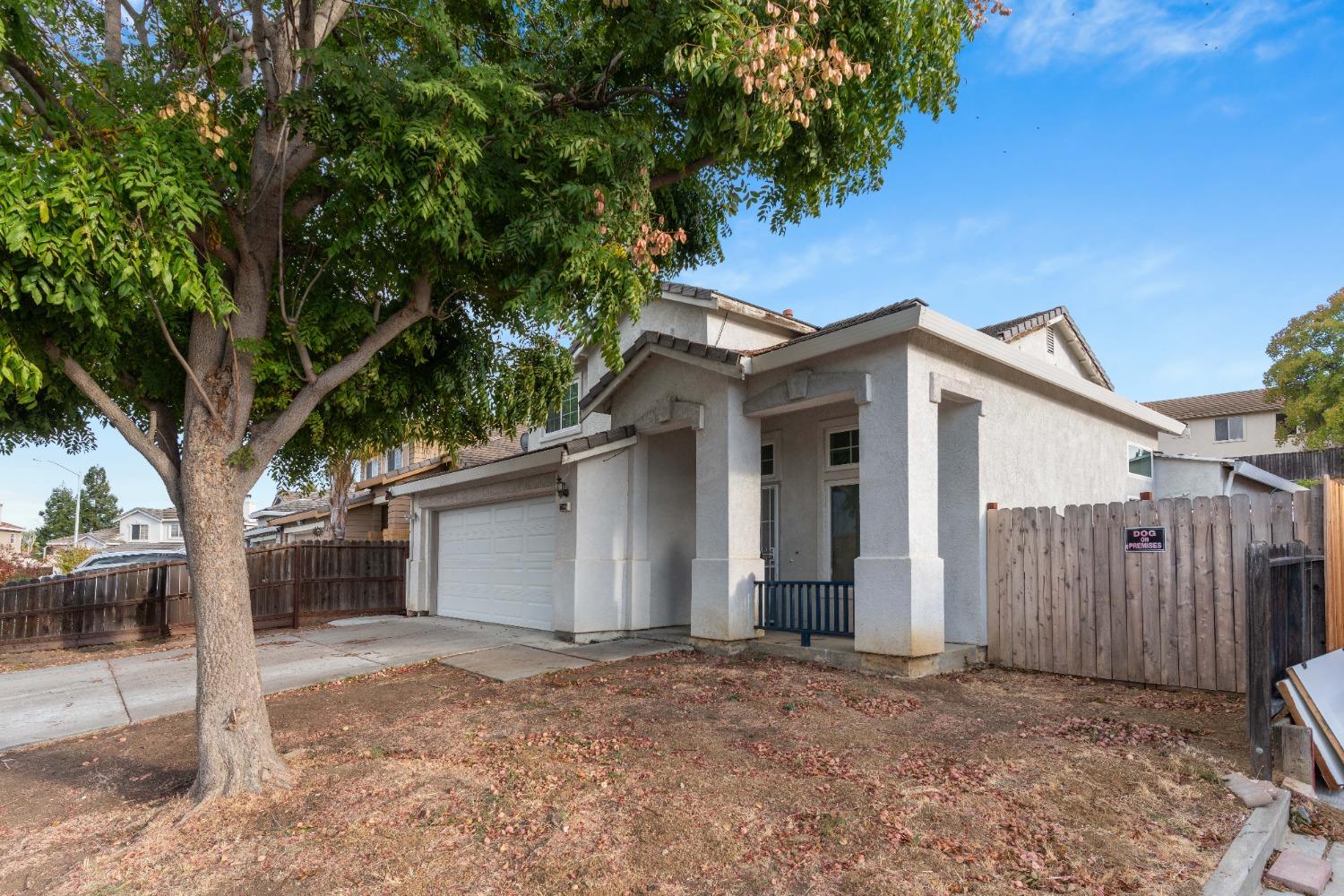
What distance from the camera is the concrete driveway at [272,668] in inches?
304

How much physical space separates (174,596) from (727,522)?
34.8 ft

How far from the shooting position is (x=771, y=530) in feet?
37.8

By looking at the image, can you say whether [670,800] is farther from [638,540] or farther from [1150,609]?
[638,540]

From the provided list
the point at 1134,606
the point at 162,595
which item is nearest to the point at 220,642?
the point at 1134,606

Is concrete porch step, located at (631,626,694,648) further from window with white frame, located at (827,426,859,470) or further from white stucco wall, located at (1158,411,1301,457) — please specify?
white stucco wall, located at (1158,411,1301,457)

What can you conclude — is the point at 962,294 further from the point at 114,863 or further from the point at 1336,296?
the point at 1336,296

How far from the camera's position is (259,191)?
5.58 metres

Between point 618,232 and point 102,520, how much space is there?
80.7 m

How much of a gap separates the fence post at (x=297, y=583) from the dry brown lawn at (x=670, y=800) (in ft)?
25.7

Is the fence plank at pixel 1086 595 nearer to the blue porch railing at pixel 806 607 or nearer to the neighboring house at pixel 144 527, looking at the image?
the blue porch railing at pixel 806 607

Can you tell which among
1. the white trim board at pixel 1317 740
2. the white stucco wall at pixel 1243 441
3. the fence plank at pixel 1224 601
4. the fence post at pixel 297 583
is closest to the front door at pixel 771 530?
the fence plank at pixel 1224 601

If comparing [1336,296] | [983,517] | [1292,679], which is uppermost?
[1336,296]

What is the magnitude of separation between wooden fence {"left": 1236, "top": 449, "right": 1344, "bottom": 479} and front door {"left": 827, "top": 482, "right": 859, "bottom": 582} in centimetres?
2368

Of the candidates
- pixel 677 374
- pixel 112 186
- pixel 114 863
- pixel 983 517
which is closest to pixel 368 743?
pixel 114 863
